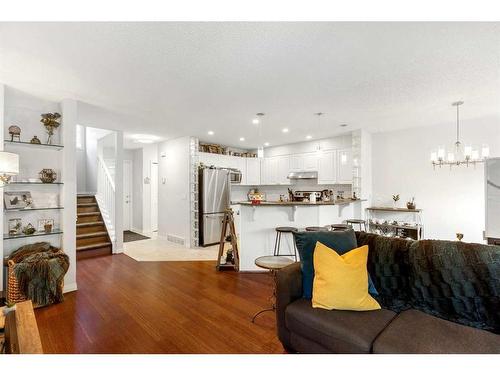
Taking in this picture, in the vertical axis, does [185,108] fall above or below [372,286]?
above

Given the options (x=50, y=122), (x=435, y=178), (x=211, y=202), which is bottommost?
(x=211, y=202)

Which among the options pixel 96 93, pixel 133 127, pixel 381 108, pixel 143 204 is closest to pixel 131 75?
pixel 96 93

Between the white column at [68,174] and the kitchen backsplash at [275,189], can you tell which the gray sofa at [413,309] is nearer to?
the white column at [68,174]

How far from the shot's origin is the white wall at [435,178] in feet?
14.0

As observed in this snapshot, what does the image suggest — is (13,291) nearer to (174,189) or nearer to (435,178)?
(174,189)

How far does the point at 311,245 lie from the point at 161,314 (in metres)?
1.69

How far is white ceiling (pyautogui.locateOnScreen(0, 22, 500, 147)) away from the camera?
1.85m

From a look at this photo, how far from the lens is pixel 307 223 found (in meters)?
3.88

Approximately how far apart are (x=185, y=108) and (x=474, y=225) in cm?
526

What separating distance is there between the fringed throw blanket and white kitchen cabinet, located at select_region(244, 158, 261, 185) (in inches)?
185

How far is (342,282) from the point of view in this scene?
174cm

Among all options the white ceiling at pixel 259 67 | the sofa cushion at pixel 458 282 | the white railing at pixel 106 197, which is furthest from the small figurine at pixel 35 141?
the sofa cushion at pixel 458 282

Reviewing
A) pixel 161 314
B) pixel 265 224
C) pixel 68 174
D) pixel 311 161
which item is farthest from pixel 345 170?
pixel 68 174
